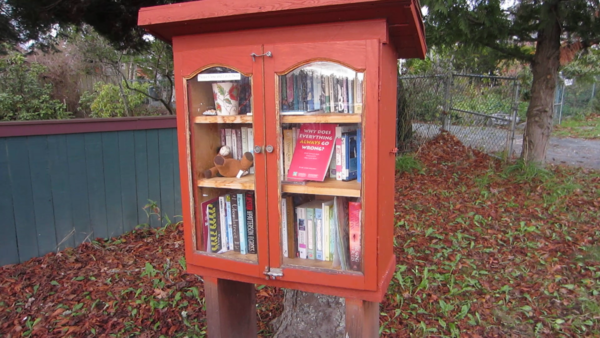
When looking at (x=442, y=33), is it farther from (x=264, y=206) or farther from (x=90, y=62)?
(x=90, y=62)

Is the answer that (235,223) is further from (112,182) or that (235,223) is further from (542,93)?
(542,93)

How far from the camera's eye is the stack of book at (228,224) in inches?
74.8

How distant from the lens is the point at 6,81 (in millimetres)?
7520

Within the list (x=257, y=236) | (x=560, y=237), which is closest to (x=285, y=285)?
(x=257, y=236)

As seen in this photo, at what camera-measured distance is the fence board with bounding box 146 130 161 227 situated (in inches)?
173

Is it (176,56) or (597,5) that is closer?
(176,56)

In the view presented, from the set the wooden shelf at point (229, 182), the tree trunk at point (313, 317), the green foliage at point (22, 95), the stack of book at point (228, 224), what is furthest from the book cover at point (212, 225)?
the green foliage at point (22, 95)

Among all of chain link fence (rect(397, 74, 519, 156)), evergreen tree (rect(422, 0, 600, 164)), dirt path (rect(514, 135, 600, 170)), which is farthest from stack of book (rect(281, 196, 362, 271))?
dirt path (rect(514, 135, 600, 170))

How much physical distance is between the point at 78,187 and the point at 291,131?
2.98 meters

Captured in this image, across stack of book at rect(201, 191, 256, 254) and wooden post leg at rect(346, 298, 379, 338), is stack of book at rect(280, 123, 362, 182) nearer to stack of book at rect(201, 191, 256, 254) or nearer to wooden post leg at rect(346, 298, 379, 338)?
stack of book at rect(201, 191, 256, 254)

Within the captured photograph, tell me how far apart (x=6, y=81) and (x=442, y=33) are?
25.0 ft

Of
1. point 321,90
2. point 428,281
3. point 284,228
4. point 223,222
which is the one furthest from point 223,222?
point 428,281

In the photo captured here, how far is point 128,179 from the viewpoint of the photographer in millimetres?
4238

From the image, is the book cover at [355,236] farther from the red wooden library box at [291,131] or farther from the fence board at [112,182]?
the fence board at [112,182]
